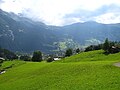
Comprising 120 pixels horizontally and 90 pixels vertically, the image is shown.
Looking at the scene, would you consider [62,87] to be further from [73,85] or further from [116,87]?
[116,87]

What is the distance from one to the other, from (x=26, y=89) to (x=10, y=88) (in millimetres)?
6808

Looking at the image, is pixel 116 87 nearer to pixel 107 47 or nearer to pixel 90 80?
pixel 90 80

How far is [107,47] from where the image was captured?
128m

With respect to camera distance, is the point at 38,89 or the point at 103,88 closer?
the point at 103,88

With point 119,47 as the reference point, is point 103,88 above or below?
below

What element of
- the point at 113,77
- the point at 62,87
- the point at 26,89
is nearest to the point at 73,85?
the point at 62,87

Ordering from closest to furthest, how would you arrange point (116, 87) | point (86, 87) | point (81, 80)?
1. point (116, 87)
2. point (86, 87)
3. point (81, 80)

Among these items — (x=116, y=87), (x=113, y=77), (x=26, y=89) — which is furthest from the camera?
(x=26, y=89)

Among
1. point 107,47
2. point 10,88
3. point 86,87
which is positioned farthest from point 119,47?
point 86,87

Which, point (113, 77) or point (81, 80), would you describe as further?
point (81, 80)

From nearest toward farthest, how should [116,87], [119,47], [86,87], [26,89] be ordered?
1. [116,87]
2. [86,87]
3. [26,89]
4. [119,47]

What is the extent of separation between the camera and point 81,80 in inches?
1855

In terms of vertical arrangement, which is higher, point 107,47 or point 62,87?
point 107,47

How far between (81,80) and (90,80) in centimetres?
215
